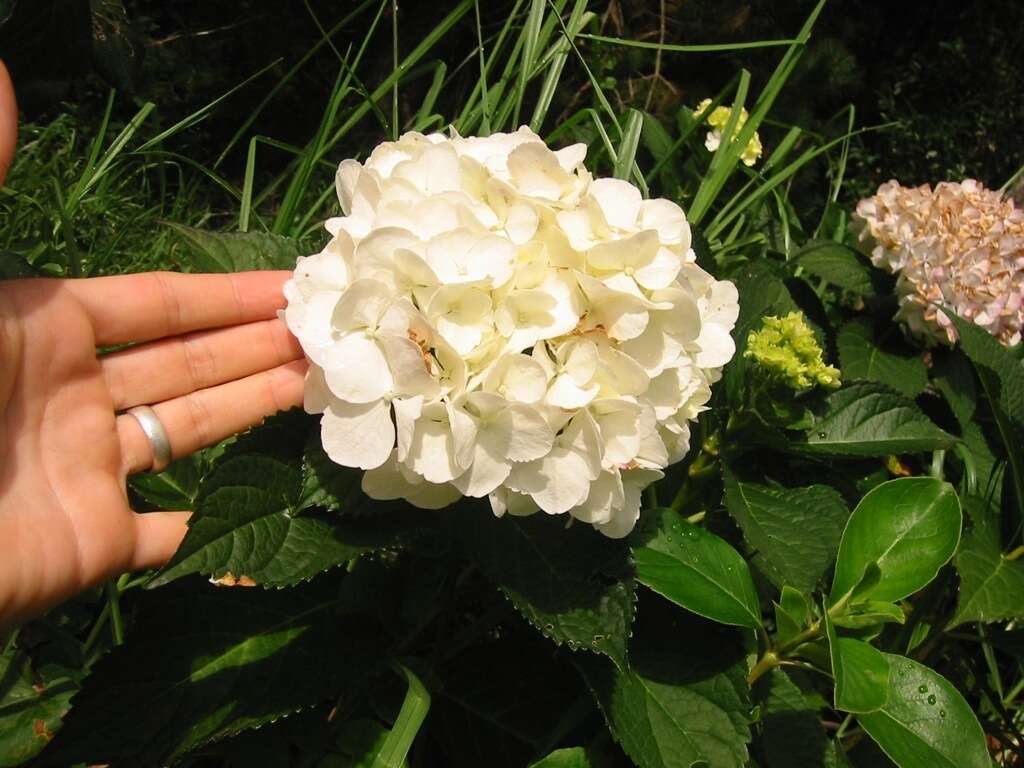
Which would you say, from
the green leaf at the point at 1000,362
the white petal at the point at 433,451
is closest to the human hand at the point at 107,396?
the white petal at the point at 433,451

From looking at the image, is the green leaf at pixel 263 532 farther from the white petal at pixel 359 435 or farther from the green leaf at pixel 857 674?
the green leaf at pixel 857 674

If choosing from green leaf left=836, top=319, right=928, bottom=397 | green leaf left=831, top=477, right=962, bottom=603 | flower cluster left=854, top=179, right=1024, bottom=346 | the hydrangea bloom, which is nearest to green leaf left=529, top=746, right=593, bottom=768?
the hydrangea bloom

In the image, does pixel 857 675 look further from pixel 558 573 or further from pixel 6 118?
pixel 6 118

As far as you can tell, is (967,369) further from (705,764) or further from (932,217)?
(705,764)

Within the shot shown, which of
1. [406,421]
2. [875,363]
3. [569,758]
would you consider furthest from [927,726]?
[875,363]

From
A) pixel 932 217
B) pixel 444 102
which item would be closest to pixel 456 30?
pixel 444 102

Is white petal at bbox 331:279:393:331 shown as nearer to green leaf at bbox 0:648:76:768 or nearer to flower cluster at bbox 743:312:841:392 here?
flower cluster at bbox 743:312:841:392
